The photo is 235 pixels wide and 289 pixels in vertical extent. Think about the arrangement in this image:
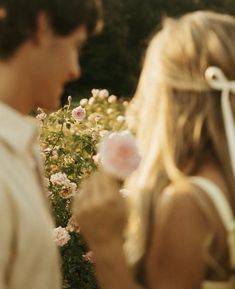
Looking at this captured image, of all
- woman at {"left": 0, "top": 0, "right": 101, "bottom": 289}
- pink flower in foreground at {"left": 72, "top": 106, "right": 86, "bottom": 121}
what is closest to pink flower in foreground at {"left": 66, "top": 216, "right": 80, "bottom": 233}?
pink flower in foreground at {"left": 72, "top": 106, "right": 86, "bottom": 121}

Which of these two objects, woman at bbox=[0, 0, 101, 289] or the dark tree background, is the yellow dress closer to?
woman at bbox=[0, 0, 101, 289]

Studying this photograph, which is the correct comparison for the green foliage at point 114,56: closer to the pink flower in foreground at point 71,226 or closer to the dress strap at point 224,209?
the pink flower in foreground at point 71,226

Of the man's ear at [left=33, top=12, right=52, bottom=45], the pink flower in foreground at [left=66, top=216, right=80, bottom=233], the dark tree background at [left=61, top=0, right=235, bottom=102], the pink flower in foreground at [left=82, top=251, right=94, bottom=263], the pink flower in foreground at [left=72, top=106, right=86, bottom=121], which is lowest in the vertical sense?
the man's ear at [left=33, top=12, right=52, bottom=45]

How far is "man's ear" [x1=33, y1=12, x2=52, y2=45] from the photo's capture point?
6.91ft

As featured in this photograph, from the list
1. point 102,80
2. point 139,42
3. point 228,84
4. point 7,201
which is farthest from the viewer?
point 139,42

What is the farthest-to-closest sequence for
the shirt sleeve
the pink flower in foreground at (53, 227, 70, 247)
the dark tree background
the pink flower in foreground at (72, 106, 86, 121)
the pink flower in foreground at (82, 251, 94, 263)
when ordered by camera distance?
the dark tree background, the pink flower in foreground at (72, 106, 86, 121), the pink flower in foreground at (82, 251, 94, 263), the pink flower in foreground at (53, 227, 70, 247), the shirt sleeve

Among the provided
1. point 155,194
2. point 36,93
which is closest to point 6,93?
point 36,93

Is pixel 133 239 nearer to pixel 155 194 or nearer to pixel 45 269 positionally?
pixel 155 194

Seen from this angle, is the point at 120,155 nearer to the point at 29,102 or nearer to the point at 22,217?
the point at 29,102

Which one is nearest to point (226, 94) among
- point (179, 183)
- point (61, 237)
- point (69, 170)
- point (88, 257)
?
point (179, 183)

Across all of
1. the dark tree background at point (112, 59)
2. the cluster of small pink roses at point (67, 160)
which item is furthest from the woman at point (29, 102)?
the dark tree background at point (112, 59)

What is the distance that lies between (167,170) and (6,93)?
0.41 meters

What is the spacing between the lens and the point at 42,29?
6.95 ft

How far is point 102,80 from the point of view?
29172 millimetres
